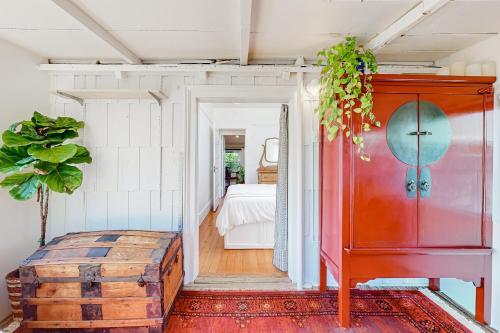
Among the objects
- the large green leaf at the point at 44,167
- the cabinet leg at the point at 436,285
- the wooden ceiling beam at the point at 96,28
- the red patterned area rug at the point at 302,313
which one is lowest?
the red patterned area rug at the point at 302,313

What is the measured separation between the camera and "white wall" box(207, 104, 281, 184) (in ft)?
20.6

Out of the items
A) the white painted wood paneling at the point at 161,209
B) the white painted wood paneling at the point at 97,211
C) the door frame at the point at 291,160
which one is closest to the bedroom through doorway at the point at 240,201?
the door frame at the point at 291,160

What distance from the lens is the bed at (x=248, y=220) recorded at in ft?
11.7

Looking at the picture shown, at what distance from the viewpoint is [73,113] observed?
251cm

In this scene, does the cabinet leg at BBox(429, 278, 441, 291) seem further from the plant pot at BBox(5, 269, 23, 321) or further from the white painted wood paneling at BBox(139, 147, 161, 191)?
the plant pot at BBox(5, 269, 23, 321)

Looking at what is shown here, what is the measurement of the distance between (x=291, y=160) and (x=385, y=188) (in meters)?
0.94

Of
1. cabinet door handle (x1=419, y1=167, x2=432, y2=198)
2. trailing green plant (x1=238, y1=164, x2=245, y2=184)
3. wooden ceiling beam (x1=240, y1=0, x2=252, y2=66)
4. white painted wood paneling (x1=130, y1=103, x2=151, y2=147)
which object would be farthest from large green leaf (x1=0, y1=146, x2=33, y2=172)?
trailing green plant (x1=238, y1=164, x2=245, y2=184)

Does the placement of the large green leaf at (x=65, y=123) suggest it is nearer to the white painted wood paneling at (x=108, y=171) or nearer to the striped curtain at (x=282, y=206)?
the white painted wood paneling at (x=108, y=171)

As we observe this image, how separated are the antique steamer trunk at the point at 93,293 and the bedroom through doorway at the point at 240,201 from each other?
0.99 metres

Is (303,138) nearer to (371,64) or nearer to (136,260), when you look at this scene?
(371,64)

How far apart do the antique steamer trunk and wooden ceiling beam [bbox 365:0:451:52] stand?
90.2 inches

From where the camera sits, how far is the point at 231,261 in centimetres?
327

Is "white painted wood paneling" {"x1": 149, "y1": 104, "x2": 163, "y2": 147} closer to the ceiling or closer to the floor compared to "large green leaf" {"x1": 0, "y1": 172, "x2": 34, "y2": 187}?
closer to the ceiling

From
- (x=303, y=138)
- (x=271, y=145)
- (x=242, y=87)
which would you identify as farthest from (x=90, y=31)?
(x=271, y=145)
